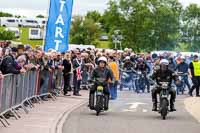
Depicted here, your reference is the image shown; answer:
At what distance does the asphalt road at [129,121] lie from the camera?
15.4 meters

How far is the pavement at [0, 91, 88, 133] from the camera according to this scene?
584 inches

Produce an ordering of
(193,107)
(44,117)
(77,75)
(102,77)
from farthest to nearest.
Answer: (77,75), (193,107), (102,77), (44,117)

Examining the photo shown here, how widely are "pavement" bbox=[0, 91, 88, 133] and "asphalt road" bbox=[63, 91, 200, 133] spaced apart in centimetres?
35

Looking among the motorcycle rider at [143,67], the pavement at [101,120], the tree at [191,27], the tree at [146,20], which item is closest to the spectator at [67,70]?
the pavement at [101,120]

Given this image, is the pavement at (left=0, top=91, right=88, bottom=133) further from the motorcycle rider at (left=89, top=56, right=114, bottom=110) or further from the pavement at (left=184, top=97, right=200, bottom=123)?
the pavement at (left=184, top=97, right=200, bottom=123)

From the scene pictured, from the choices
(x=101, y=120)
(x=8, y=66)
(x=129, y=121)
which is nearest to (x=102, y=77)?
(x=101, y=120)

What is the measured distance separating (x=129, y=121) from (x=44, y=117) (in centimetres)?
231

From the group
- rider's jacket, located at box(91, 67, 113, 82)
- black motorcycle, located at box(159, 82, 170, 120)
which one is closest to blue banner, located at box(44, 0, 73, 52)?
rider's jacket, located at box(91, 67, 113, 82)

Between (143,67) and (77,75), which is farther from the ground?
(143,67)

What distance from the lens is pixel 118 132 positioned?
14820 mm

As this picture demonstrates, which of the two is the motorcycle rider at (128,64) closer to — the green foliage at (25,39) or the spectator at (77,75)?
the spectator at (77,75)

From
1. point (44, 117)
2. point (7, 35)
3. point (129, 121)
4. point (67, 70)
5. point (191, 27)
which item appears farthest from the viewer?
point (191, 27)

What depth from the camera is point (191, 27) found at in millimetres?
82000

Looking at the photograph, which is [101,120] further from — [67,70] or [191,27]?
[191,27]
